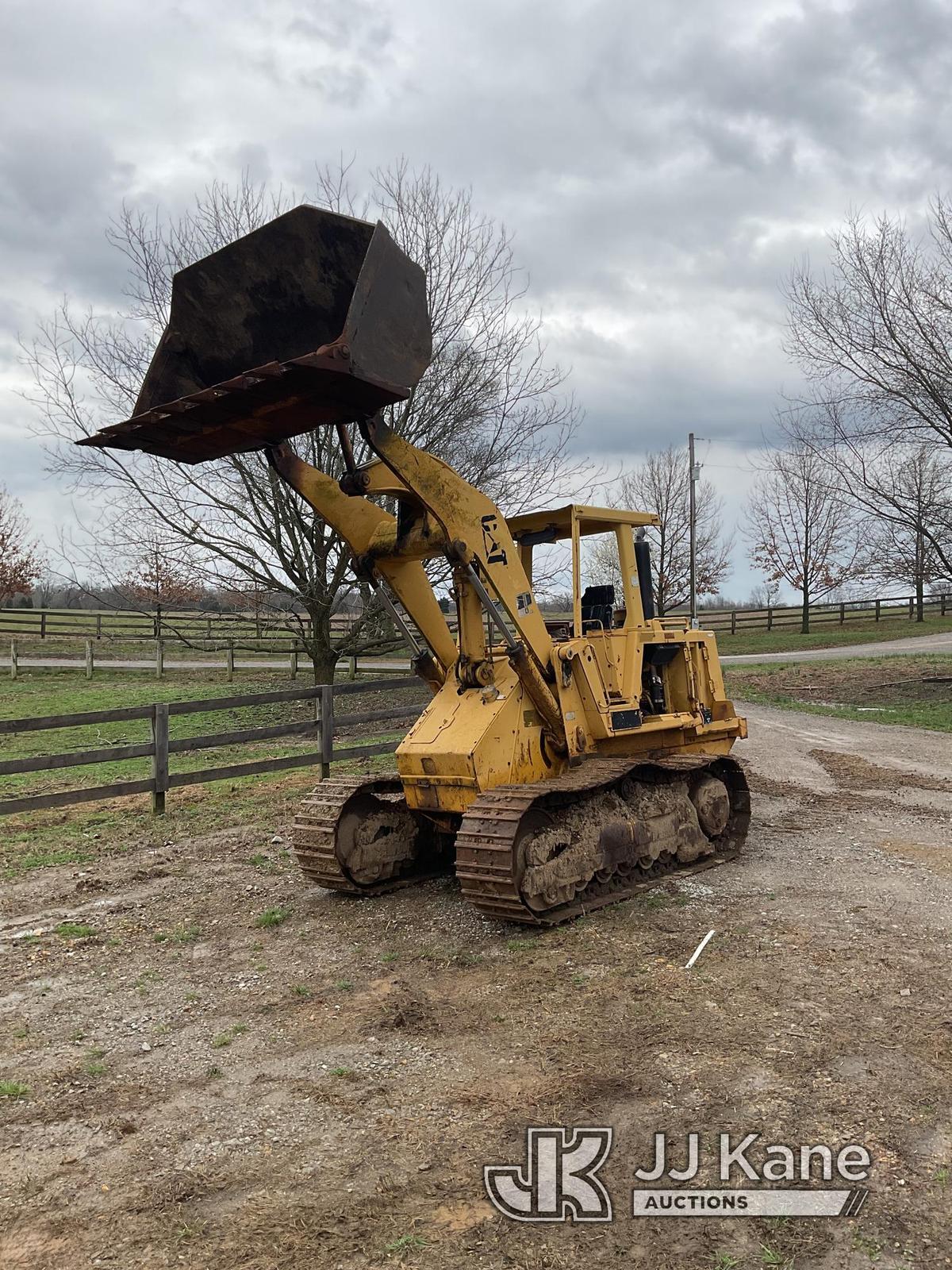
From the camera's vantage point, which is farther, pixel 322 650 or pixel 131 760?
pixel 322 650

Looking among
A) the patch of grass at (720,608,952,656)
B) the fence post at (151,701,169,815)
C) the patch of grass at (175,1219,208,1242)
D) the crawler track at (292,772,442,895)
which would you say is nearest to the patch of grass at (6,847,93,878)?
the fence post at (151,701,169,815)

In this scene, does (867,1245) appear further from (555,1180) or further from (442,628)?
(442,628)

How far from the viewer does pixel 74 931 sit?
6.42 meters

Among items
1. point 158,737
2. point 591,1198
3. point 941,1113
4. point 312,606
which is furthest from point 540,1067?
point 312,606

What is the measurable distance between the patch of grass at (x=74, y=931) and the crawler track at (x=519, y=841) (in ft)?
8.35

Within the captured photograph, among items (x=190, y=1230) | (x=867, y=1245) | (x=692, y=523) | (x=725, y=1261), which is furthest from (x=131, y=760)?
(x=692, y=523)

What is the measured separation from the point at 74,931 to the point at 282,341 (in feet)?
13.3

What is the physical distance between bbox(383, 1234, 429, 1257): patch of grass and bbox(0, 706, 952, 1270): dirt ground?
0.01 metres

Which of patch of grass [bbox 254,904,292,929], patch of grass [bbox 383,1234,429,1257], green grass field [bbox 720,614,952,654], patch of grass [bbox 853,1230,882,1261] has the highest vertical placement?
green grass field [bbox 720,614,952,654]

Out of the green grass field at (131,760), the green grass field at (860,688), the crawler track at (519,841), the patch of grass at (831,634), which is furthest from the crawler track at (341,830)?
the patch of grass at (831,634)

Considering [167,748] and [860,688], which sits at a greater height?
[167,748]

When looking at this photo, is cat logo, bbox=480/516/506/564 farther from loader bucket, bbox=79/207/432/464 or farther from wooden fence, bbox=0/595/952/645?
wooden fence, bbox=0/595/952/645

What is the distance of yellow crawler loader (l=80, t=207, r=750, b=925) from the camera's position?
17.7 feet

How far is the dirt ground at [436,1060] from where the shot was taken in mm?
3082
